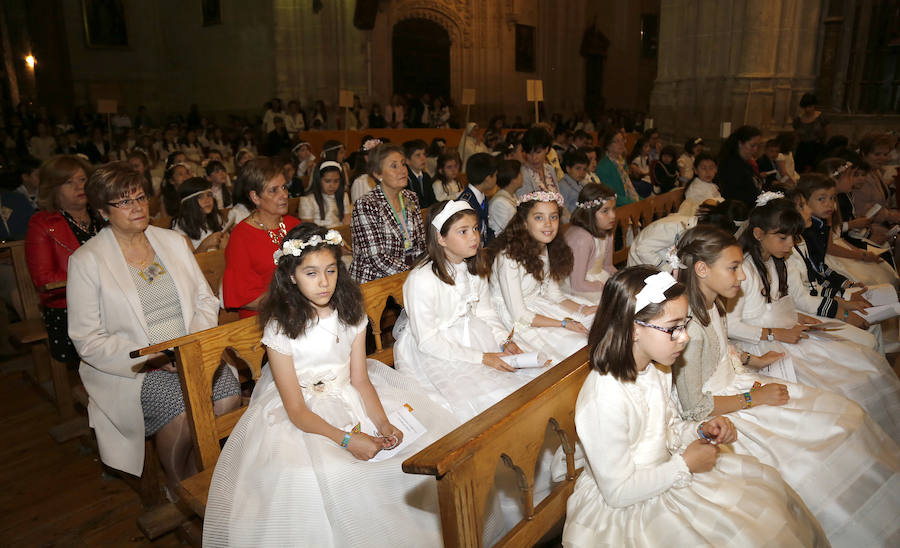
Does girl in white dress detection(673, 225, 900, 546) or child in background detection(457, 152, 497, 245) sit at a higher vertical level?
child in background detection(457, 152, 497, 245)

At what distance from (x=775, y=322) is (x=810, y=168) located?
6.90m

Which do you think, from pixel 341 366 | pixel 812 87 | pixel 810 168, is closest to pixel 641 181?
pixel 810 168

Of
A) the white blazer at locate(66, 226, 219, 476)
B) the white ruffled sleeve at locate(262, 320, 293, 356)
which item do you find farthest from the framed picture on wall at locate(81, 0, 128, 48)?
the white ruffled sleeve at locate(262, 320, 293, 356)

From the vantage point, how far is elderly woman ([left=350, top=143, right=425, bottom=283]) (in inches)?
167

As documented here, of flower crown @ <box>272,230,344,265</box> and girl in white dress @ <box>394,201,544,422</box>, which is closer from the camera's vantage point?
flower crown @ <box>272,230,344,265</box>

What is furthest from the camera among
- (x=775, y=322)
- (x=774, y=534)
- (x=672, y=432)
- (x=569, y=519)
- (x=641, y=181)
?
(x=641, y=181)

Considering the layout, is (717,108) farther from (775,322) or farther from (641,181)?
(775,322)

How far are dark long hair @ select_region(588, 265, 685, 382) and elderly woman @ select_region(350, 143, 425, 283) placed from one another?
Answer: 2279 mm

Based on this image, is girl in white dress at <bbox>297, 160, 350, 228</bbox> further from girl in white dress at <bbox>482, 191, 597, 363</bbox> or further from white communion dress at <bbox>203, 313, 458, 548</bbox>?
white communion dress at <bbox>203, 313, 458, 548</bbox>

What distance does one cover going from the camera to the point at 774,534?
1.97 m

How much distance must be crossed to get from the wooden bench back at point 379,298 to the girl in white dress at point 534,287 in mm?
565

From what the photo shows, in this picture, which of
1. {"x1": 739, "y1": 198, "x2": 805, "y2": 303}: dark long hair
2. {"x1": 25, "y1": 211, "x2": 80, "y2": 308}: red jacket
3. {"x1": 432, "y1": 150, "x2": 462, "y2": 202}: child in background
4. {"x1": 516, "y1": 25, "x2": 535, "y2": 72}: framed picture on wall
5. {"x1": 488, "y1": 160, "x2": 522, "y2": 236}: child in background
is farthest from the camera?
{"x1": 516, "y1": 25, "x2": 535, "y2": 72}: framed picture on wall

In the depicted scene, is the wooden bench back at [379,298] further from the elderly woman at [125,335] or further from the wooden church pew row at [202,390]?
the elderly woman at [125,335]

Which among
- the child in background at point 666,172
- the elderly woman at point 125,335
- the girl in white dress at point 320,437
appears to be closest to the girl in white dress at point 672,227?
the girl in white dress at point 320,437
